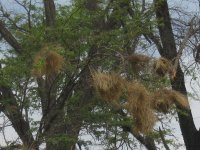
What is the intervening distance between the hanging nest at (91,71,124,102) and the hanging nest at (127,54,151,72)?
0.56m

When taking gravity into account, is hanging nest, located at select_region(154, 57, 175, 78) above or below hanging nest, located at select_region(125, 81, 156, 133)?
above

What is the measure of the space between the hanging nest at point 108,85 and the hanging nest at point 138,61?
21.9 inches

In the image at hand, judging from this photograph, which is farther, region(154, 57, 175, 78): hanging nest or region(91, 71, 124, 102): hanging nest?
region(154, 57, 175, 78): hanging nest

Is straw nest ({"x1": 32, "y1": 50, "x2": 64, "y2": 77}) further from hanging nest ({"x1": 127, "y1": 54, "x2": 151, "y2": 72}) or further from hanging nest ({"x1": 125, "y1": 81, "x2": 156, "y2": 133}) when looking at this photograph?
hanging nest ({"x1": 125, "y1": 81, "x2": 156, "y2": 133})

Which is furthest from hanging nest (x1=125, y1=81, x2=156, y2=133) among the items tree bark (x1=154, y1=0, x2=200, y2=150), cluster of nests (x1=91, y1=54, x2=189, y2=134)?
tree bark (x1=154, y1=0, x2=200, y2=150)

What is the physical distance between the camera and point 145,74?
6133mm

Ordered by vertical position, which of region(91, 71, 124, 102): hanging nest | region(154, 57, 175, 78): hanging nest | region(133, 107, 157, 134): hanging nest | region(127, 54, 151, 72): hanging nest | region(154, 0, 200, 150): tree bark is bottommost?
region(133, 107, 157, 134): hanging nest

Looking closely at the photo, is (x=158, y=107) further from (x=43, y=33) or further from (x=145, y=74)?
(x=43, y=33)

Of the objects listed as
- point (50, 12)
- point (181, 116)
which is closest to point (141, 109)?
point (50, 12)

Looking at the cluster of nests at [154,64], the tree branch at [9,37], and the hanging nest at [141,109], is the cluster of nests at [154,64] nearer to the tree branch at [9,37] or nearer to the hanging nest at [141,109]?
the hanging nest at [141,109]

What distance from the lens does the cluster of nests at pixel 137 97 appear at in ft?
17.5

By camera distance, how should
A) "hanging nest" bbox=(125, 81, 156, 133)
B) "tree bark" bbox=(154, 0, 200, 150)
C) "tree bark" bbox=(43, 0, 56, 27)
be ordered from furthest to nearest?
"tree bark" bbox=(154, 0, 200, 150) → "tree bark" bbox=(43, 0, 56, 27) → "hanging nest" bbox=(125, 81, 156, 133)

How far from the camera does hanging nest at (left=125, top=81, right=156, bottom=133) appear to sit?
534 centimetres

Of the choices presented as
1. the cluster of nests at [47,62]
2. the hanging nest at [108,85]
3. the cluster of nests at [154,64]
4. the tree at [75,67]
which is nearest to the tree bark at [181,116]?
the tree at [75,67]
